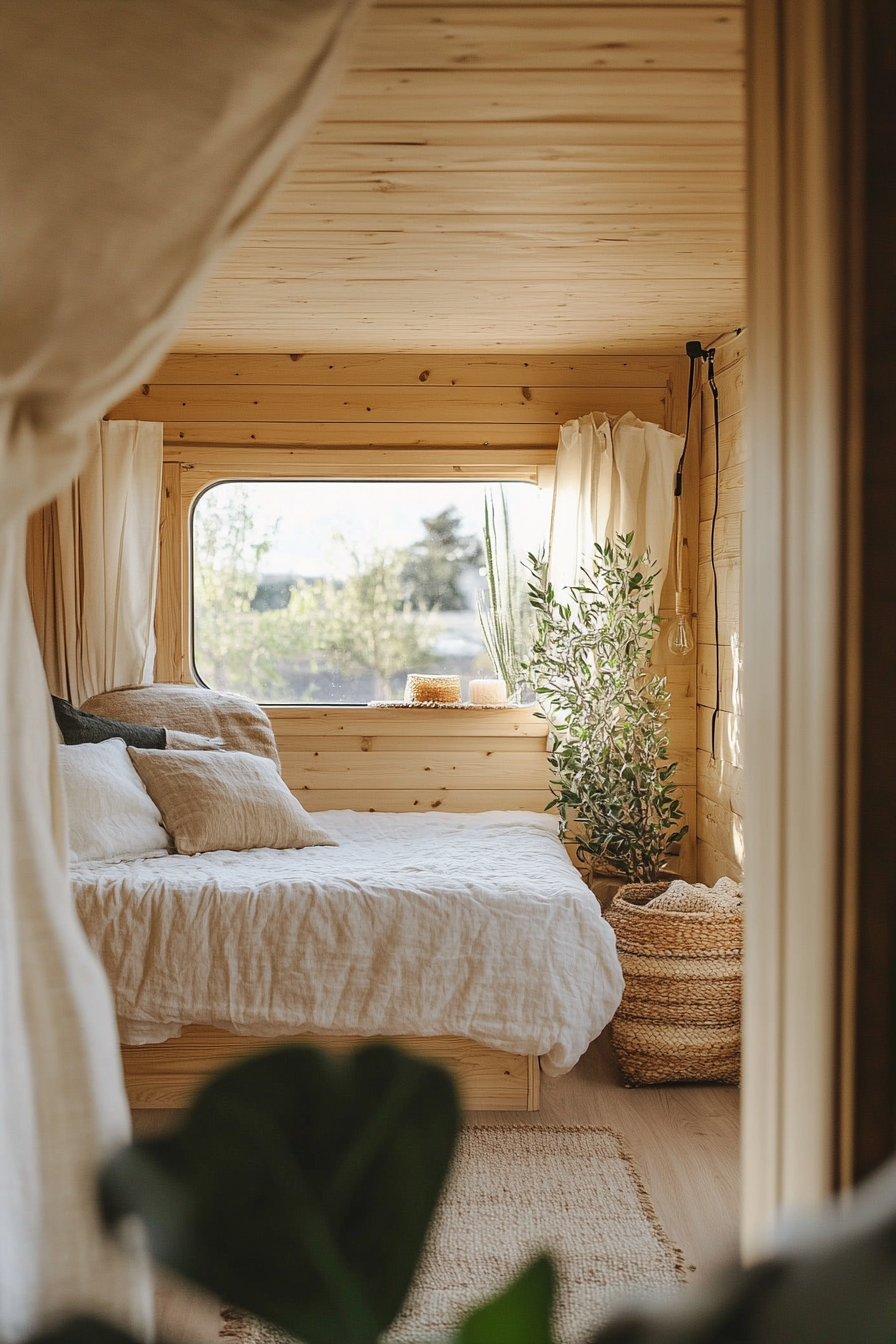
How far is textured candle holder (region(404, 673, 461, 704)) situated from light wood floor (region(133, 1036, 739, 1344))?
1.51m

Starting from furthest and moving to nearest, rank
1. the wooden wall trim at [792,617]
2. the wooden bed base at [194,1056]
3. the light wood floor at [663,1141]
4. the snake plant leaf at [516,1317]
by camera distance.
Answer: the wooden bed base at [194,1056]
the light wood floor at [663,1141]
the wooden wall trim at [792,617]
the snake plant leaf at [516,1317]

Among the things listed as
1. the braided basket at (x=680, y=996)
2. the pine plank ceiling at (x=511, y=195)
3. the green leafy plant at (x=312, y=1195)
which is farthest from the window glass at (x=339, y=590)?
the green leafy plant at (x=312, y=1195)

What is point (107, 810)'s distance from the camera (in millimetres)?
3141

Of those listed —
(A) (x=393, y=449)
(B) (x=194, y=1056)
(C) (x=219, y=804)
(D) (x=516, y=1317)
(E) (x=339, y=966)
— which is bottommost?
(B) (x=194, y=1056)

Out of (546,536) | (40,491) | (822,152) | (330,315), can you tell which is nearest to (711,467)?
(546,536)

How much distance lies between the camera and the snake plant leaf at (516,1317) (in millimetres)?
615

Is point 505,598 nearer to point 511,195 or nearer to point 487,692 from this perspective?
point 487,692

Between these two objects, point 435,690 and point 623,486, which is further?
point 435,690

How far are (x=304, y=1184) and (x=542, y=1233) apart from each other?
1.89m

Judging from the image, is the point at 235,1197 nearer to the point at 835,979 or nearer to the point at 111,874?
the point at 835,979

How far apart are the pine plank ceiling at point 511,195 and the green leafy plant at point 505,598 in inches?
28.2

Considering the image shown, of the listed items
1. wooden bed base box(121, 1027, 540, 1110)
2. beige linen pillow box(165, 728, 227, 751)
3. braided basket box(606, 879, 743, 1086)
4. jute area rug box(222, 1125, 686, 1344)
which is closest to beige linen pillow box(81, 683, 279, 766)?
beige linen pillow box(165, 728, 227, 751)

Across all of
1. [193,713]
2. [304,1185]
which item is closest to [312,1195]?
[304,1185]

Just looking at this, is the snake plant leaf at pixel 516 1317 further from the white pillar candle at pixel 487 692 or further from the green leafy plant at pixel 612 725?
the white pillar candle at pixel 487 692
